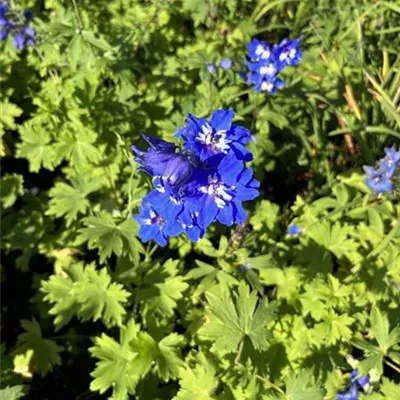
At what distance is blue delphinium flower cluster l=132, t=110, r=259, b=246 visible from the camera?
1.60 metres

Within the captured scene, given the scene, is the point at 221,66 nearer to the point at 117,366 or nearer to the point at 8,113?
the point at 8,113

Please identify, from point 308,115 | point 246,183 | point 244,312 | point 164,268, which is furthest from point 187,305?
point 308,115

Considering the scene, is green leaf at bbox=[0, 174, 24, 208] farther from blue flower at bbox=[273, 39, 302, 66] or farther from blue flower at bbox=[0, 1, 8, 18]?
blue flower at bbox=[273, 39, 302, 66]

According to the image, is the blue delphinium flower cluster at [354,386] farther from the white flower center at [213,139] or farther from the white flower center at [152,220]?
the white flower center at [213,139]

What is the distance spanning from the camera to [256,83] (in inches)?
118

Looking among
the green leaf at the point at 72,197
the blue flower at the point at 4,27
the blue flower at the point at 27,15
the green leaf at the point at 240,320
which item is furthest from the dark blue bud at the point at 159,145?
the blue flower at the point at 27,15

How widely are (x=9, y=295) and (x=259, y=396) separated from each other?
1.82m

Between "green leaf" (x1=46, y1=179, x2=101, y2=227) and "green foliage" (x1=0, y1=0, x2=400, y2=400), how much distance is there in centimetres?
1

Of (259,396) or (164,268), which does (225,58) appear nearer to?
(164,268)

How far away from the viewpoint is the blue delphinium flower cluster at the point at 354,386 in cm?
238

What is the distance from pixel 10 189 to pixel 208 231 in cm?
126

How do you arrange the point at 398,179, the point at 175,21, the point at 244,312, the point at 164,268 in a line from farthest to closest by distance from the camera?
the point at 175,21
the point at 164,268
the point at 398,179
the point at 244,312

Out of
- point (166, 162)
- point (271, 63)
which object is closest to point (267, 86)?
point (271, 63)

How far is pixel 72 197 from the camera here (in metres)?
2.87
